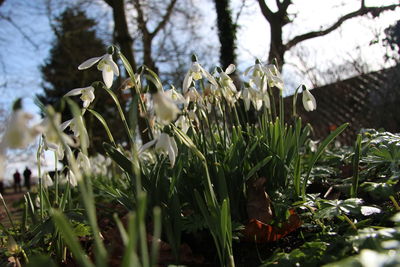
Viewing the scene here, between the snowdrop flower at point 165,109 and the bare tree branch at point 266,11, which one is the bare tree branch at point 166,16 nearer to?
the bare tree branch at point 266,11

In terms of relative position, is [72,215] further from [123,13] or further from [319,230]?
[123,13]

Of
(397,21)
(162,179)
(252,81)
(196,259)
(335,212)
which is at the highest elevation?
(397,21)

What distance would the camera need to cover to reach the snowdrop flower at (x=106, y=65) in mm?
1509

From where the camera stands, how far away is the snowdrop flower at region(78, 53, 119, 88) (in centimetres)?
151

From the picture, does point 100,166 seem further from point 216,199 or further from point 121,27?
point 216,199

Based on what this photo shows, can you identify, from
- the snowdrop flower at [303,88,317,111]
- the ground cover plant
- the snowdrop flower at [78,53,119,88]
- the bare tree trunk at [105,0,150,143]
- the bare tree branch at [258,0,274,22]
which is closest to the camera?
the ground cover plant

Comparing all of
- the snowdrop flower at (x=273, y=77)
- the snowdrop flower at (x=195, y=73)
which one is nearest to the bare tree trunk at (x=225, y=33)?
the snowdrop flower at (x=273, y=77)

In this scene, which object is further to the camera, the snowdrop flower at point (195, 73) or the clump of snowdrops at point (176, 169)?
the snowdrop flower at point (195, 73)

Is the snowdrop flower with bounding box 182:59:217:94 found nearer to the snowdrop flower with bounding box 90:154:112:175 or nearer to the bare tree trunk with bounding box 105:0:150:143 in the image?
the snowdrop flower with bounding box 90:154:112:175

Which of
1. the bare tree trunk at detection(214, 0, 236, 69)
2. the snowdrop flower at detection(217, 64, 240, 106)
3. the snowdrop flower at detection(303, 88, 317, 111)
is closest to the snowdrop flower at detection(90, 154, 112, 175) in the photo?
the bare tree trunk at detection(214, 0, 236, 69)

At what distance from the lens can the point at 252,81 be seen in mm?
1983

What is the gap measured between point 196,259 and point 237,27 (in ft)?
19.5

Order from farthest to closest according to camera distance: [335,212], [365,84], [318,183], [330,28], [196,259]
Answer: [330,28] → [365,84] → [318,183] → [196,259] → [335,212]

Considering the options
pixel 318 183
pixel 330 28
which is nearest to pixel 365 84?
pixel 330 28
